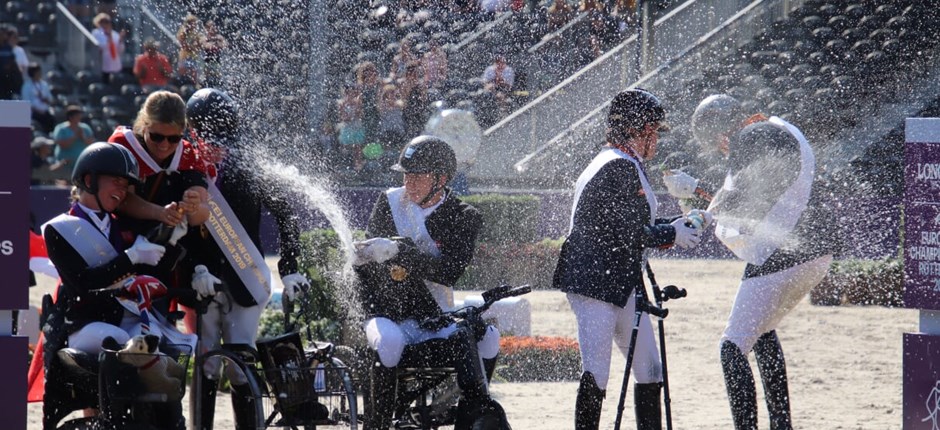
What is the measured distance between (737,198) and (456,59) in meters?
12.8

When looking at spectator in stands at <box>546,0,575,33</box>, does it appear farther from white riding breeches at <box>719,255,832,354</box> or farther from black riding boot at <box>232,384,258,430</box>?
black riding boot at <box>232,384,258,430</box>

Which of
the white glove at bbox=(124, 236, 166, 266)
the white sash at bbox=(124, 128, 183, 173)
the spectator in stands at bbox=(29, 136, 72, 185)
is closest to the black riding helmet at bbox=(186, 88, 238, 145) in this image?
the white sash at bbox=(124, 128, 183, 173)

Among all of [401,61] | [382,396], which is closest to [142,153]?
[382,396]

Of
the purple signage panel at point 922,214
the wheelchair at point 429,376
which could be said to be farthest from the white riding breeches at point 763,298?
the wheelchair at point 429,376

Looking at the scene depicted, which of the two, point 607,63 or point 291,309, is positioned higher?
point 607,63

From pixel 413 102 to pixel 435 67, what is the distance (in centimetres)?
112

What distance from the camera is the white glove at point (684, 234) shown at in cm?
614

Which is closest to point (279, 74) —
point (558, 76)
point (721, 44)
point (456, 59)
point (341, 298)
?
point (456, 59)

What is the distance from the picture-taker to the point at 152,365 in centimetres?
524

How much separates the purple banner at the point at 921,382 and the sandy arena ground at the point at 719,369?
1.32 meters

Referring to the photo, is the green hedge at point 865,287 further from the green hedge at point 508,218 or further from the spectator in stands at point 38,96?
the spectator in stands at point 38,96

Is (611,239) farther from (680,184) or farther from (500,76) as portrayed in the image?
(500,76)

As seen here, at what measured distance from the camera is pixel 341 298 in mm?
8961

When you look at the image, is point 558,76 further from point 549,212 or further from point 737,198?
point 737,198
